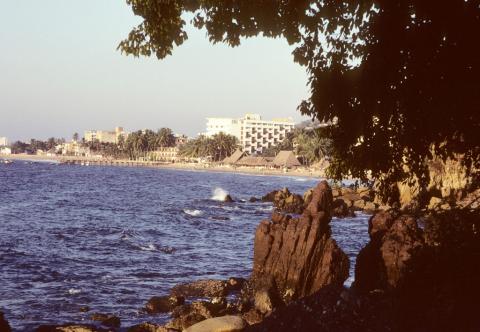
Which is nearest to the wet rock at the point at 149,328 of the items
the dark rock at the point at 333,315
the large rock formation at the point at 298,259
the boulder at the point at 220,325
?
the boulder at the point at 220,325

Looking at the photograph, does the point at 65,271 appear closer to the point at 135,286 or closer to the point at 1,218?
the point at 135,286

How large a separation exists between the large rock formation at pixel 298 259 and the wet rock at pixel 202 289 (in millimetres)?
1635

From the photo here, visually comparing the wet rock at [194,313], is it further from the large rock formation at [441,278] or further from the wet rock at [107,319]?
the large rock formation at [441,278]

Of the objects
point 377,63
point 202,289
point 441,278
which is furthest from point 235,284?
point 377,63

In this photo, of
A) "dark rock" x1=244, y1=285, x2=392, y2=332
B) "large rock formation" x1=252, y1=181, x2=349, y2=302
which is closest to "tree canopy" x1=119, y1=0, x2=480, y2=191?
"dark rock" x1=244, y1=285, x2=392, y2=332

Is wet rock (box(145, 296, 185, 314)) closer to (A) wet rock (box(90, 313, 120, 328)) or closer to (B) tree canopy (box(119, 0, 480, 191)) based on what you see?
(A) wet rock (box(90, 313, 120, 328))

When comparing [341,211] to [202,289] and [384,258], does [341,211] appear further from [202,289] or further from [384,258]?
Result: [384,258]

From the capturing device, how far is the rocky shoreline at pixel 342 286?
11289 millimetres

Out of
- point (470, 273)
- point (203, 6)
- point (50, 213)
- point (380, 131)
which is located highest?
point (203, 6)

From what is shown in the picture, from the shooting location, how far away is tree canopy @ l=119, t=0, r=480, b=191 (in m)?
9.23

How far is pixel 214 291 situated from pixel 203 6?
1582cm

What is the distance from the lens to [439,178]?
59.5m

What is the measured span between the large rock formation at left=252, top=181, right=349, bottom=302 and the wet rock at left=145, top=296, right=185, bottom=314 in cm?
363

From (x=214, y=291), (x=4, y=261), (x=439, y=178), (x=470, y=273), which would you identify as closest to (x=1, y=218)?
(x=4, y=261)
